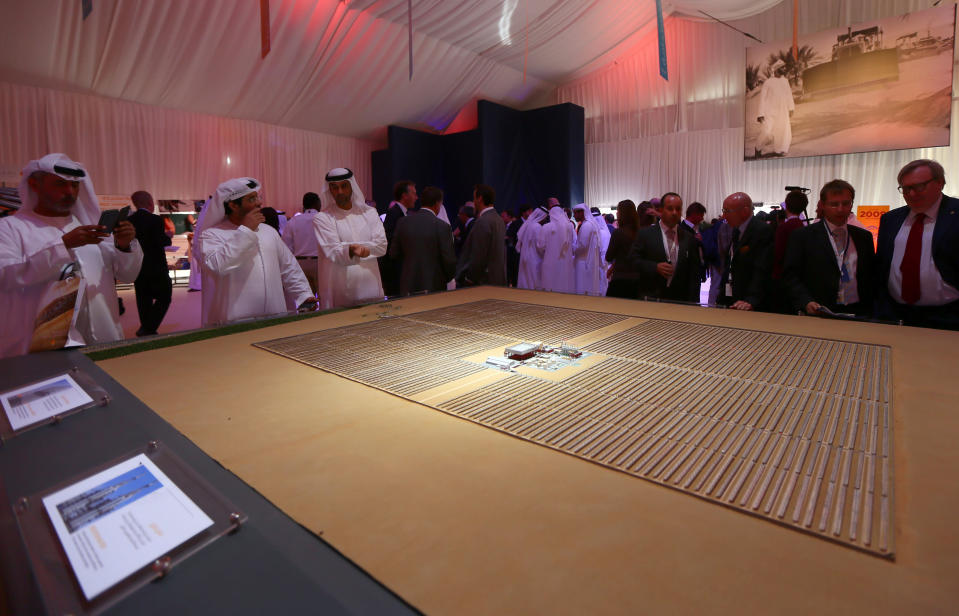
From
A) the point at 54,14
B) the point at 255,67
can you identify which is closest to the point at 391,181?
the point at 255,67

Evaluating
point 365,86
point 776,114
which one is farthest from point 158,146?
point 776,114

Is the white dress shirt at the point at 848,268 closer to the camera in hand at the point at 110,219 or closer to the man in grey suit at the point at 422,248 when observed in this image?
the man in grey suit at the point at 422,248

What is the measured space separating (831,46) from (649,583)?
11.4 metres

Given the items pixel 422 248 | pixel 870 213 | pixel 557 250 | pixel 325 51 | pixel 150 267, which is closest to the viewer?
pixel 422 248

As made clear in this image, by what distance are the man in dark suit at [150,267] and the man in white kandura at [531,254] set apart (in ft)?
14.6

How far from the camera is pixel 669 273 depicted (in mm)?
3504

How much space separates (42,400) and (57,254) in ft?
4.40

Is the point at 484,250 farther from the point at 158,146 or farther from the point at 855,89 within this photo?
the point at 855,89

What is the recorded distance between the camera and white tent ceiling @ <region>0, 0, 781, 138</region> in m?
6.81

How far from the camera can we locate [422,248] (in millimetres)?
4285

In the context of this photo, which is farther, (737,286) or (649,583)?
(737,286)

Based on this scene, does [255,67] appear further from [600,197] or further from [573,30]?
[600,197]

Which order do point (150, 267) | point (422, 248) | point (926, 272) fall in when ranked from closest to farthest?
point (926, 272), point (422, 248), point (150, 267)

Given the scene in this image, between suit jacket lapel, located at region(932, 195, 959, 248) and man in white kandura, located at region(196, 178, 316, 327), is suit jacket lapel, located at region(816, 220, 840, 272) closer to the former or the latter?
suit jacket lapel, located at region(932, 195, 959, 248)
